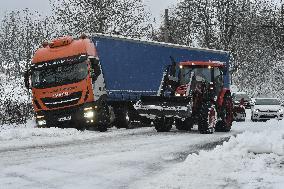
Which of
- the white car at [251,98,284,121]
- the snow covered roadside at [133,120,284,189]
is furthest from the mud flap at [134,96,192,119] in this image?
the white car at [251,98,284,121]

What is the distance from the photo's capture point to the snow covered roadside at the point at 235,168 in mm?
6832

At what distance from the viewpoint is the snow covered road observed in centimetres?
695

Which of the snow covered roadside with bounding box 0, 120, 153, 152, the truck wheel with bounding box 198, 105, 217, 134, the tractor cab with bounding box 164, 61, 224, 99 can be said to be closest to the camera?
the snow covered roadside with bounding box 0, 120, 153, 152

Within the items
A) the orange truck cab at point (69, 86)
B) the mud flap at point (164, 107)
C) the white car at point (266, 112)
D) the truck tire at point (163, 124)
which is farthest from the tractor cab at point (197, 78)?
the white car at point (266, 112)

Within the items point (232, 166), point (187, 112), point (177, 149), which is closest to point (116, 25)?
point (187, 112)

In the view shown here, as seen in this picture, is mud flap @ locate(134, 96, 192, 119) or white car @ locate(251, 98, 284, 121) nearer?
mud flap @ locate(134, 96, 192, 119)

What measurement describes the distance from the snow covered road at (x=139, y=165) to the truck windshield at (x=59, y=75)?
16.0 feet

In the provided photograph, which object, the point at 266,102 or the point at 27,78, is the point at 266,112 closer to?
the point at 266,102

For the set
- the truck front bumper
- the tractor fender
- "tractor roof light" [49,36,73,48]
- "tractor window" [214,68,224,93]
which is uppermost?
"tractor roof light" [49,36,73,48]

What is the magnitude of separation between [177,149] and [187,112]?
427cm

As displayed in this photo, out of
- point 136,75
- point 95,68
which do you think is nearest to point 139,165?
point 95,68

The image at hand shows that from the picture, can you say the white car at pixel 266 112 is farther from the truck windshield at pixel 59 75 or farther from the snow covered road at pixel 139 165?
the snow covered road at pixel 139 165

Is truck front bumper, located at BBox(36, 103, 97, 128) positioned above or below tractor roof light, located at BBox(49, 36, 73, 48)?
below

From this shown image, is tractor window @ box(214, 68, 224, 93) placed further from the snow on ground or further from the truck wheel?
the snow on ground
